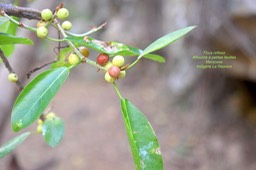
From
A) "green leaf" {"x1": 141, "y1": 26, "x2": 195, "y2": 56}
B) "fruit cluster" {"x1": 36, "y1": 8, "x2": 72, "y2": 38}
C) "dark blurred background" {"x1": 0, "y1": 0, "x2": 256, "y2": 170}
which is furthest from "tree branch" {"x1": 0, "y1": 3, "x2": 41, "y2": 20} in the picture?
"dark blurred background" {"x1": 0, "y1": 0, "x2": 256, "y2": 170}

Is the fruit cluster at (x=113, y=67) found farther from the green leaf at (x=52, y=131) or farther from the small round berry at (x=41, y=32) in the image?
the green leaf at (x=52, y=131)

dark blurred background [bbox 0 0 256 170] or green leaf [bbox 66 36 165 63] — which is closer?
green leaf [bbox 66 36 165 63]

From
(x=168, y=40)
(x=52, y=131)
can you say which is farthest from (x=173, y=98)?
(x=168, y=40)

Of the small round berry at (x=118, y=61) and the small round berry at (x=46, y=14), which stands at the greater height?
the small round berry at (x=46, y=14)

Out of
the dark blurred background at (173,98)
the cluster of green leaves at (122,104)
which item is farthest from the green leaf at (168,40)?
the dark blurred background at (173,98)

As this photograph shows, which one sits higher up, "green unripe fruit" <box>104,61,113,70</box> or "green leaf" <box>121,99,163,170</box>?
"green unripe fruit" <box>104,61,113,70</box>

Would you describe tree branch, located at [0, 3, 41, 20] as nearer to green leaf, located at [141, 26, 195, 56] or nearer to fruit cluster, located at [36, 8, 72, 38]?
fruit cluster, located at [36, 8, 72, 38]

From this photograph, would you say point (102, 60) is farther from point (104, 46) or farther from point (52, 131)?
point (52, 131)

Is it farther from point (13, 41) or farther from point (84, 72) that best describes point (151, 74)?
point (13, 41)
